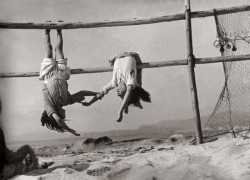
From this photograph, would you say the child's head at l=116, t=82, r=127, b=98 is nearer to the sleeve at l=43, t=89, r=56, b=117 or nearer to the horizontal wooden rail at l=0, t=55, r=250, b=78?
the horizontal wooden rail at l=0, t=55, r=250, b=78

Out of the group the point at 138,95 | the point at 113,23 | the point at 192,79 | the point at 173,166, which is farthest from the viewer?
the point at 113,23

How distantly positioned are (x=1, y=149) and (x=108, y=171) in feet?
3.93

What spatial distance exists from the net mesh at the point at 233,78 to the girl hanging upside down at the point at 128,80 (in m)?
0.73

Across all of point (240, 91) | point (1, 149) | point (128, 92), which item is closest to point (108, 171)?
point (128, 92)

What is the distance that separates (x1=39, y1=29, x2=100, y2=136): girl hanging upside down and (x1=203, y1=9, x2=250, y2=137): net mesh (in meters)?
1.26

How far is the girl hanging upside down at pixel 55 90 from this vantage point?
3.66 metres

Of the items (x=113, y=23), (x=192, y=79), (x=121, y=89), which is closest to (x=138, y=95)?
(x=121, y=89)

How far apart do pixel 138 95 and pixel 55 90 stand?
837 millimetres

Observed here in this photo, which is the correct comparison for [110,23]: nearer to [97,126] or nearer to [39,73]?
[39,73]

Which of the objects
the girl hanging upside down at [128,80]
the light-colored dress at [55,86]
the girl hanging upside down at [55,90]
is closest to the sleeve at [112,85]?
the girl hanging upside down at [128,80]

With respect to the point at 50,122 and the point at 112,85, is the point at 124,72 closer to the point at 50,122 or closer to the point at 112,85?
the point at 112,85

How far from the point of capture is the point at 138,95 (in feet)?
11.9

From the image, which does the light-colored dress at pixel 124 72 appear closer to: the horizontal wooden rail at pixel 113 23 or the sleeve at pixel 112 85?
the sleeve at pixel 112 85

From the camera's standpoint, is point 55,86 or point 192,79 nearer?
point 192,79
